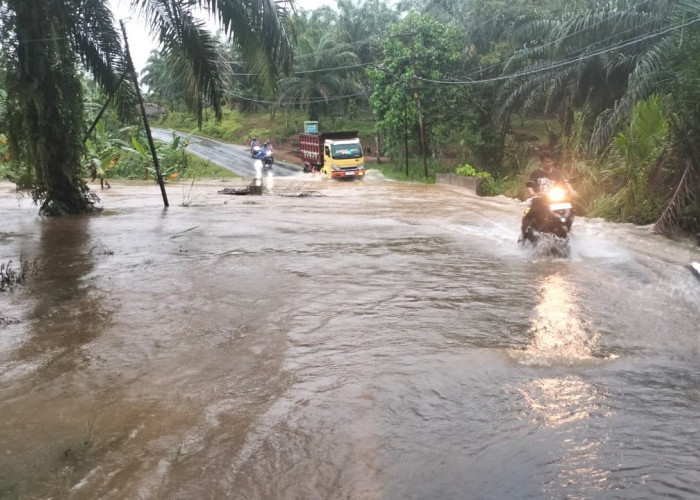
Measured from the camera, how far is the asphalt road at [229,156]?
3706 cm

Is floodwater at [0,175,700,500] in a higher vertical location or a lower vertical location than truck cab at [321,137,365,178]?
lower

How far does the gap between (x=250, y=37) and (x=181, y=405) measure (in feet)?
26.4

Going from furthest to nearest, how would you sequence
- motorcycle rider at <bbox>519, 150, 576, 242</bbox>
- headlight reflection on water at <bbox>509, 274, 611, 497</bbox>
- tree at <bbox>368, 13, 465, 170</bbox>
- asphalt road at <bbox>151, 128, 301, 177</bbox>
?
asphalt road at <bbox>151, 128, 301, 177</bbox>
tree at <bbox>368, 13, 465, 170</bbox>
motorcycle rider at <bbox>519, 150, 576, 242</bbox>
headlight reflection on water at <bbox>509, 274, 611, 497</bbox>

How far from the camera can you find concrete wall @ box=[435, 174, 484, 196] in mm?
20109

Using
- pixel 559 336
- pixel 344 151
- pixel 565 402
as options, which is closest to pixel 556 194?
pixel 559 336

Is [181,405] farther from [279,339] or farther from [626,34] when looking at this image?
[626,34]

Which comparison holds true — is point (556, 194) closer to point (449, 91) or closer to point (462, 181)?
point (462, 181)

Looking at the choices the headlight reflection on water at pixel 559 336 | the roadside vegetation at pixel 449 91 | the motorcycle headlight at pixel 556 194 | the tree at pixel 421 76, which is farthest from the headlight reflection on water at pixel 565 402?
the tree at pixel 421 76

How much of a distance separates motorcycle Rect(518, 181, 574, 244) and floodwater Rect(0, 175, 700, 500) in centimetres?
39

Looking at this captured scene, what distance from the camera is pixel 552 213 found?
842 cm

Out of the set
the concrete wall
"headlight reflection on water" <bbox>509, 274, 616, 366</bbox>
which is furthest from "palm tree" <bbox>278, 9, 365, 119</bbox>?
"headlight reflection on water" <bbox>509, 274, 616, 366</bbox>

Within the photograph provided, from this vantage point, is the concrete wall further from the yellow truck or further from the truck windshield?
the truck windshield

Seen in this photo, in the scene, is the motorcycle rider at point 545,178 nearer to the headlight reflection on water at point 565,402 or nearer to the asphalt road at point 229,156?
the headlight reflection on water at point 565,402

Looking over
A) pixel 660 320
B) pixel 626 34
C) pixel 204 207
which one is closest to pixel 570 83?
pixel 626 34
